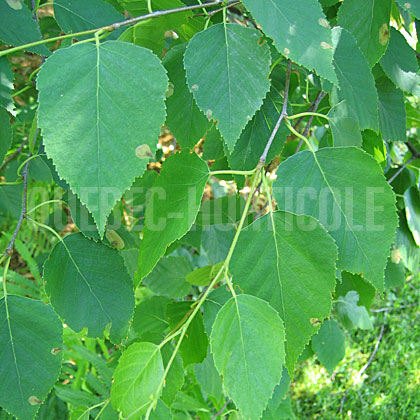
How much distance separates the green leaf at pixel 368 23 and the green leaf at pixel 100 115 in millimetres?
307

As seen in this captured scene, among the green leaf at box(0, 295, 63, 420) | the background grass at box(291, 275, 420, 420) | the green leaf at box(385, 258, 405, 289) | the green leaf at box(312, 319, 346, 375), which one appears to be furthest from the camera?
the background grass at box(291, 275, 420, 420)

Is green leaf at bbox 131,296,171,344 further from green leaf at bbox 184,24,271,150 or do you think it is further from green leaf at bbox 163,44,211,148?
green leaf at bbox 184,24,271,150

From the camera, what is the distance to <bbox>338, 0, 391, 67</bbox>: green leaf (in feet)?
1.88

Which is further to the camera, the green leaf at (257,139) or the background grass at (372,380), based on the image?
the background grass at (372,380)

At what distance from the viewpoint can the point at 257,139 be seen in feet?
1.89

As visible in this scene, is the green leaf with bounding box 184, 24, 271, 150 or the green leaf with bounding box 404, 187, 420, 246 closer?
the green leaf with bounding box 184, 24, 271, 150

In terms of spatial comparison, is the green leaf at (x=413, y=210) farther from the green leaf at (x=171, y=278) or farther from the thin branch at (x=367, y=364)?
the thin branch at (x=367, y=364)

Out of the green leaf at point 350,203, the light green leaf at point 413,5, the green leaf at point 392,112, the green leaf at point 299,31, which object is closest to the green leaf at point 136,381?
the green leaf at point 350,203

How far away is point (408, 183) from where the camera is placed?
0.84 meters

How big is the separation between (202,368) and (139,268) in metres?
0.50

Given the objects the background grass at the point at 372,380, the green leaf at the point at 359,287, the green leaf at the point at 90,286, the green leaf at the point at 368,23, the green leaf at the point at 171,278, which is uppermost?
the green leaf at the point at 368,23

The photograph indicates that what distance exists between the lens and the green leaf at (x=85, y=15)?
0.60m

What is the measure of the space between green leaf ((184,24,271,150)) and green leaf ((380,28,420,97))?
0.31 metres

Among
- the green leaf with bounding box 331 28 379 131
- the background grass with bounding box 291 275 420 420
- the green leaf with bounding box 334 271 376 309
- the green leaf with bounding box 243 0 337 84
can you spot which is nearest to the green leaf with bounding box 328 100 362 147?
the green leaf with bounding box 331 28 379 131
